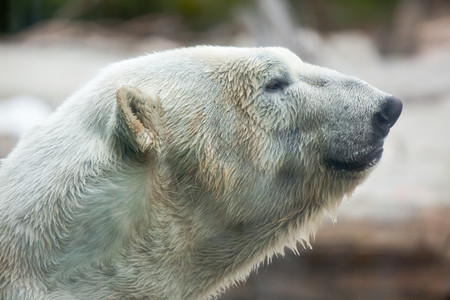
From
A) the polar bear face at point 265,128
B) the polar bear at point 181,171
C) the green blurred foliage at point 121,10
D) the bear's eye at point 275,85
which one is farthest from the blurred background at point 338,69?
the bear's eye at point 275,85

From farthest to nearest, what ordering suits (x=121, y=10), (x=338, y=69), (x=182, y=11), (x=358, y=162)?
1. (x=121, y=10)
2. (x=182, y=11)
3. (x=338, y=69)
4. (x=358, y=162)

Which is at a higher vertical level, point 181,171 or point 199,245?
point 181,171

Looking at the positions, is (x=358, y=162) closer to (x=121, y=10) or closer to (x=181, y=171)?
(x=181, y=171)

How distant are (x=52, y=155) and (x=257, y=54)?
2.57ft

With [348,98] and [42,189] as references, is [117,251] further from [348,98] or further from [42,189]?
[348,98]

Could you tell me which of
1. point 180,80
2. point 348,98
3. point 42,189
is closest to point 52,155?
point 42,189

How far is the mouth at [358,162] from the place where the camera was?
2197 mm

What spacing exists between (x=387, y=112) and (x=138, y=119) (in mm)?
834

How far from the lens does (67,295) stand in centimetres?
191

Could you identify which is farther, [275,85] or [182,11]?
[182,11]

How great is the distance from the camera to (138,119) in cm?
198

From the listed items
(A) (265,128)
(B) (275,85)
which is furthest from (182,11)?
(A) (265,128)

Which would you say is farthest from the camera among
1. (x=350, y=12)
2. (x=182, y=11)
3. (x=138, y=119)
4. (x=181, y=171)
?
(x=350, y=12)

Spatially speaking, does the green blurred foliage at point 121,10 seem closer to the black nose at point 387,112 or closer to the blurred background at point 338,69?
the blurred background at point 338,69
